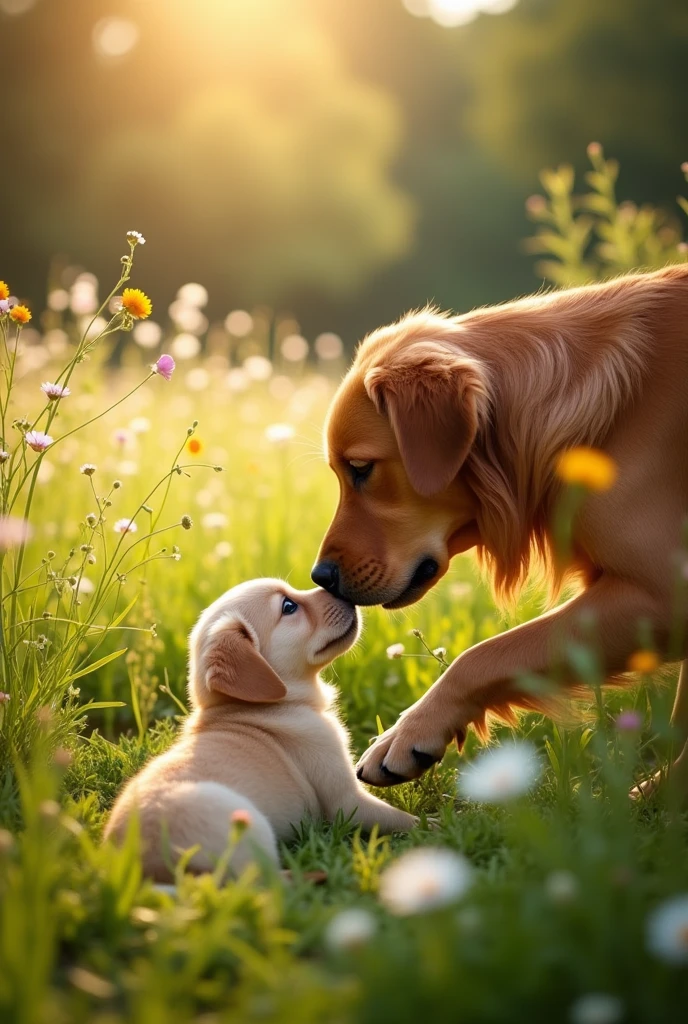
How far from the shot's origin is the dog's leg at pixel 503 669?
108 inches

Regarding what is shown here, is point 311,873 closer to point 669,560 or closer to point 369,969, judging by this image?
point 369,969

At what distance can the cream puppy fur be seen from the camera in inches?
91.1

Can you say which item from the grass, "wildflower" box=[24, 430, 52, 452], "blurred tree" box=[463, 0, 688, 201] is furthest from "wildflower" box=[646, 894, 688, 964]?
"blurred tree" box=[463, 0, 688, 201]

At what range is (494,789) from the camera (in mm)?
→ 1690

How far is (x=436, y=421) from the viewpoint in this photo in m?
3.02

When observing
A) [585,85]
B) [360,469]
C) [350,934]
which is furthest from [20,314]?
[585,85]

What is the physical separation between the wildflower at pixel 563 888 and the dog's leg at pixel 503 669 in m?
1.05

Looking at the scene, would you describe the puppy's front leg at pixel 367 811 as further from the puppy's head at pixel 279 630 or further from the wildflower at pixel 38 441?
the wildflower at pixel 38 441

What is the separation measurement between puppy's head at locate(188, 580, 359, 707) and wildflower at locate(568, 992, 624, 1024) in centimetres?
159

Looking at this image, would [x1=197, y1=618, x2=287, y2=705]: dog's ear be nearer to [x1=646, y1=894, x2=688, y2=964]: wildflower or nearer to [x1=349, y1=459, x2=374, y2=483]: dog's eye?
[x1=349, y1=459, x2=374, y2=483]: dog's eye

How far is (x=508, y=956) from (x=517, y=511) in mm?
1725

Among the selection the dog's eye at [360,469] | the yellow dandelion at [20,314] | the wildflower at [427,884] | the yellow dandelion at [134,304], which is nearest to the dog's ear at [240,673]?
the dog's eye at [360,469]

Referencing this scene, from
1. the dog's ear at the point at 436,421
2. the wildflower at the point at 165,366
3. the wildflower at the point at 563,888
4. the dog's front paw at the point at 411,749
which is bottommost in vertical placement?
the dog's front paw at the point at 411,749

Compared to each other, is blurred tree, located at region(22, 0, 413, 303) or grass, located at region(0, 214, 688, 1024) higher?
blurred tree, located at region(22, 0, 413, 303)
